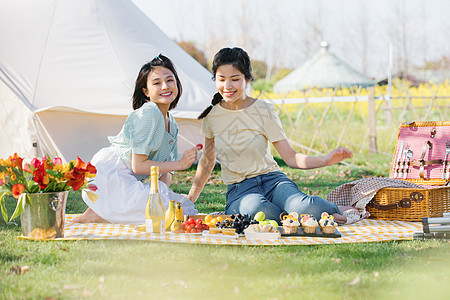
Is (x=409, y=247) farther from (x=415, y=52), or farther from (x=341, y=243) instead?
(x=415, y=52)

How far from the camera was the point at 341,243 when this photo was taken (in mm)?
2865

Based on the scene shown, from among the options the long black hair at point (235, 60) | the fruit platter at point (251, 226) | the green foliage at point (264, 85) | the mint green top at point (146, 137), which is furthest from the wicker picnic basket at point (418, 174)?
the green foliage at point (264, 85)

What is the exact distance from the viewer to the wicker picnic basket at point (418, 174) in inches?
139

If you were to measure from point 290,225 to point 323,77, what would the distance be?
18.5 m

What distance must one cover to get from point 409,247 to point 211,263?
1004mm

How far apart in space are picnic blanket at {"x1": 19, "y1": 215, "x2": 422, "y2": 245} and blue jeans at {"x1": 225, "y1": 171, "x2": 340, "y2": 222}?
211 mm

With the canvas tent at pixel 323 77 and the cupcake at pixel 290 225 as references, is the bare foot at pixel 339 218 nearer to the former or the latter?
the cupcake at pixel 290 225

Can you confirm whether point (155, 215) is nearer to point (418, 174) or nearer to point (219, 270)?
point (219, 270)

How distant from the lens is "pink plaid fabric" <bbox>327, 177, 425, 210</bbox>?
3.63 meters

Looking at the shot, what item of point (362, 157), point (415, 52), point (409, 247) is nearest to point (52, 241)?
point (409, 247)

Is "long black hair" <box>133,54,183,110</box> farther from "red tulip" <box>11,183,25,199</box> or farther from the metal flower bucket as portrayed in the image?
"red tulip" <box>11,183,25,199</box>

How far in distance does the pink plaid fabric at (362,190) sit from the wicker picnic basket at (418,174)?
0.05m

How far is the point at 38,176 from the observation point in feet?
9.23

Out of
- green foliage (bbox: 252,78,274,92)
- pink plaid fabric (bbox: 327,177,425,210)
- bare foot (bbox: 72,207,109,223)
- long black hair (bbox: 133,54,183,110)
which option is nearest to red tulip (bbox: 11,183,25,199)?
bare foot (bbox: 72,207,109,223)
